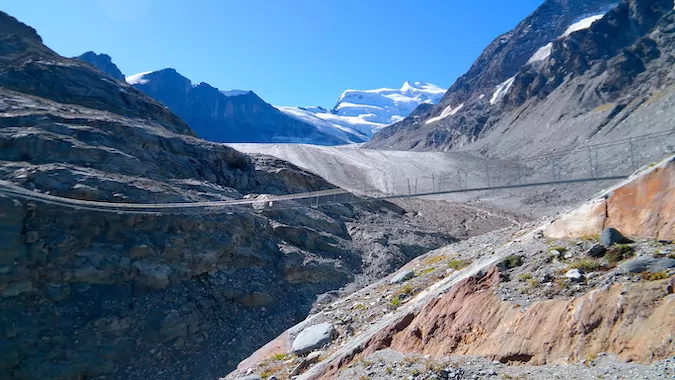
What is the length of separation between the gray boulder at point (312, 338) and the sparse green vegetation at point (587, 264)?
474 centimetres

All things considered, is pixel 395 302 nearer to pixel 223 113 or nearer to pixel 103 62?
pixel 103 62

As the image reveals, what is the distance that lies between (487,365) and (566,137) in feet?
195

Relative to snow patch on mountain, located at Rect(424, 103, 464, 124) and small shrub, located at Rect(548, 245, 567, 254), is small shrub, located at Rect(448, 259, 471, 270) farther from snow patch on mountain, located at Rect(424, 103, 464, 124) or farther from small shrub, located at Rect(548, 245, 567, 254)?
snow patch on mountain, located at Rect(424, 103, 464, 124)

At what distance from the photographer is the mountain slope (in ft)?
346

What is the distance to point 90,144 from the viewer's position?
72.1 ft

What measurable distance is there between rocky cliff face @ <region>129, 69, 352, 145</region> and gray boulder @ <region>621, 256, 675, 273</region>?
15634cm

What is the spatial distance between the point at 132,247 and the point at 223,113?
530 feet

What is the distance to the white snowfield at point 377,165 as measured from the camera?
5844 cm

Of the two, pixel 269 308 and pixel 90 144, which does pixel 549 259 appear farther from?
pixel 90 144

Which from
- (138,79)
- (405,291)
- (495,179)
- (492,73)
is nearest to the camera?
(405,291)

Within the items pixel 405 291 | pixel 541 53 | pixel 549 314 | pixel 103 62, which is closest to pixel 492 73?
pixel 541 53

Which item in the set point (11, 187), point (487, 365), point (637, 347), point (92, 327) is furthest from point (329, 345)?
point (11, 187)

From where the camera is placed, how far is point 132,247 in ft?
57.7

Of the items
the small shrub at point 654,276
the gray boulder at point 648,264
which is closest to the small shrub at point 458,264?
the gray boulder at point 648,264
